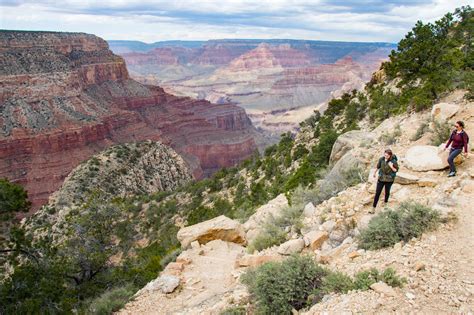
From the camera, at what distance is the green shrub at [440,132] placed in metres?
12.3

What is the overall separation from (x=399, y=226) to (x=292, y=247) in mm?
2802

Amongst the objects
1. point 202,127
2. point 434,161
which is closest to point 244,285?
point 434,161

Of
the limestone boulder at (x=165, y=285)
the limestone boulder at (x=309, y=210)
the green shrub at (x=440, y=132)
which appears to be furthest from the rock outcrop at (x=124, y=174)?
the green shrub at (x=440, y=132)

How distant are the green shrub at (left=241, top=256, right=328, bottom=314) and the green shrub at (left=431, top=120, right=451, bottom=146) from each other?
7.07 meters

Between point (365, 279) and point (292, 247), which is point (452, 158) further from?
point (365, 279)

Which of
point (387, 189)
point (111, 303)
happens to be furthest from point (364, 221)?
point (111, 303)

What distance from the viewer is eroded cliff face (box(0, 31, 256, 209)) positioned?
2025 inches

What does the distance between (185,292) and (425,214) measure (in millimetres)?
6468

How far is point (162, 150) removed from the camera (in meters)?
63.8

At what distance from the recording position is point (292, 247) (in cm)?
1003

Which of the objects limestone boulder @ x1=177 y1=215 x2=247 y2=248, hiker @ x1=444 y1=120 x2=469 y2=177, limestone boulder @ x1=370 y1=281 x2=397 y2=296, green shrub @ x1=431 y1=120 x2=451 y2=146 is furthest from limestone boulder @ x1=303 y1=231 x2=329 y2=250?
green shrub @ x1=431 y1=120 x2=451 y2=146

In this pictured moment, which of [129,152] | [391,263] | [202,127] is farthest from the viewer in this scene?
[202,127]

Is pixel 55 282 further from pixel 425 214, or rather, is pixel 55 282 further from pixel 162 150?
pixel 162 150

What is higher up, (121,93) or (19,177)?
(121,93)
